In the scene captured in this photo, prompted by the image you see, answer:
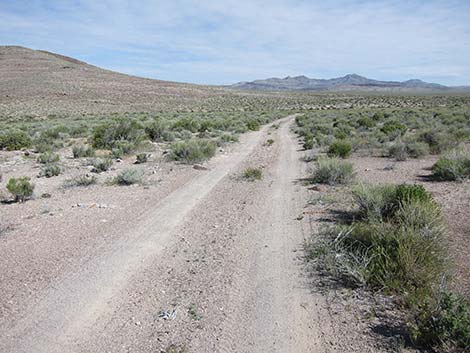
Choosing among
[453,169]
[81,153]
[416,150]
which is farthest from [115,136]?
[453,169]

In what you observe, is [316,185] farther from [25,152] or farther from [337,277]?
[25,152]

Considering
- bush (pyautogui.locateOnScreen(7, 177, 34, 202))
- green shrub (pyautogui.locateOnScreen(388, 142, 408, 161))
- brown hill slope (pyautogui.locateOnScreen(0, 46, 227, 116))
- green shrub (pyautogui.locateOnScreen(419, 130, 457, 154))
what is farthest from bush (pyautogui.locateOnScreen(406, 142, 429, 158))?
brown hill slope (pyautogui.locateOnScreen(0, 46, 227, 116))

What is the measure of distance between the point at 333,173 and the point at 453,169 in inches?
144

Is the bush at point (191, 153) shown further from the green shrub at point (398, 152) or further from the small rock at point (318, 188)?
the green shrub at point (398, 152)

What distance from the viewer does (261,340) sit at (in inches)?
184

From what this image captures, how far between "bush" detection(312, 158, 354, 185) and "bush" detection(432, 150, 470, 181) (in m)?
2.77

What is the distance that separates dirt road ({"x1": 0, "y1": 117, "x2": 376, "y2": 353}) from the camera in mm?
4723

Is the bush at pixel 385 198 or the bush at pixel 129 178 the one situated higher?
the bush at pixel 385 198

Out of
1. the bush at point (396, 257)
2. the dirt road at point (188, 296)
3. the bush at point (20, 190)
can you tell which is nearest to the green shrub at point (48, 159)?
the bush at point (20, 190)

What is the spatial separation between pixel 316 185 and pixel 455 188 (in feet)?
13.0

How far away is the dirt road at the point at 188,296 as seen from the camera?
472 centimetres

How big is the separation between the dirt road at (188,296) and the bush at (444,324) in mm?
933

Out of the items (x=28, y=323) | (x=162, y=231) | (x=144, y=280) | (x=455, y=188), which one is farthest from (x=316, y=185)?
(x=28, y=323)

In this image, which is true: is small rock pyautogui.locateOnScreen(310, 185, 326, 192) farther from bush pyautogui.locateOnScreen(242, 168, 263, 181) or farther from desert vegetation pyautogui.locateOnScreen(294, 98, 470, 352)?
bush pyautogui.locateOnScreen(242, 168, 263, 181)
